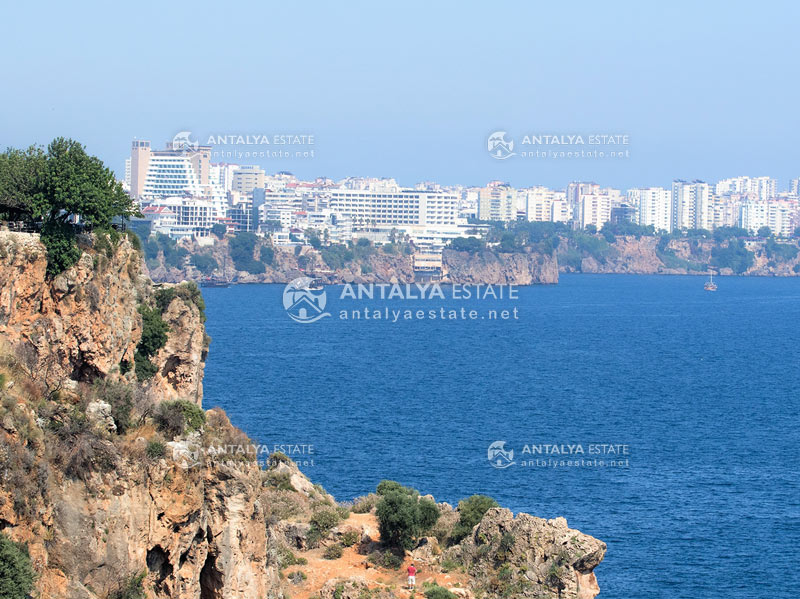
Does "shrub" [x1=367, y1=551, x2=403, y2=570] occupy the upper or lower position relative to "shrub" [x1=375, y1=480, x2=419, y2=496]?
lower

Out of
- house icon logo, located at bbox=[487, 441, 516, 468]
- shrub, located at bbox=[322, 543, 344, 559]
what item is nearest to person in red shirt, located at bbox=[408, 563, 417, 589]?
shrub, located at bbox=[322, 543, 344, 559]

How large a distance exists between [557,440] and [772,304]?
121m

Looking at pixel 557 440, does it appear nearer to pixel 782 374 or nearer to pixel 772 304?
pixel 782 374

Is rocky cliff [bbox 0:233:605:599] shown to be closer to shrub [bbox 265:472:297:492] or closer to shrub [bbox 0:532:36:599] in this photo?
shrub [bbox 0:532:36:599]

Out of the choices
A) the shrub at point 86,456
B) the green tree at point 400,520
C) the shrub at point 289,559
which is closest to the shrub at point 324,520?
the green tree at point 400,520

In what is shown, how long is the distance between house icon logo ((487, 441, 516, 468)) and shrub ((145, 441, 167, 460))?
120 ft

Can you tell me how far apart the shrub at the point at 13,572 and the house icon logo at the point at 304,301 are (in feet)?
382

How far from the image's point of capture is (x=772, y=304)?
171 metres

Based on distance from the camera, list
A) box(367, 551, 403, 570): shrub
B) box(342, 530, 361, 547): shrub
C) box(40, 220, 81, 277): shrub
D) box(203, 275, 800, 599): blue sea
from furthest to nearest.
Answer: box(203, 275, 800, 599): blue sea < box(342, 530, 361, 547): shrub < box(367, 551, 403, 570): shrub < box(40, 220, 81, 277): shrub

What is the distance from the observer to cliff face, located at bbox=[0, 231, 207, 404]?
21.5 metres

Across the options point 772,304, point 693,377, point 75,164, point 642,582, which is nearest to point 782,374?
point 693,377

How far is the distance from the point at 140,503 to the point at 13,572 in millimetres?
2824

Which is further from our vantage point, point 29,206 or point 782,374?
point 782,374

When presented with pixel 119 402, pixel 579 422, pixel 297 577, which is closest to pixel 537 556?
pixel 297 577
